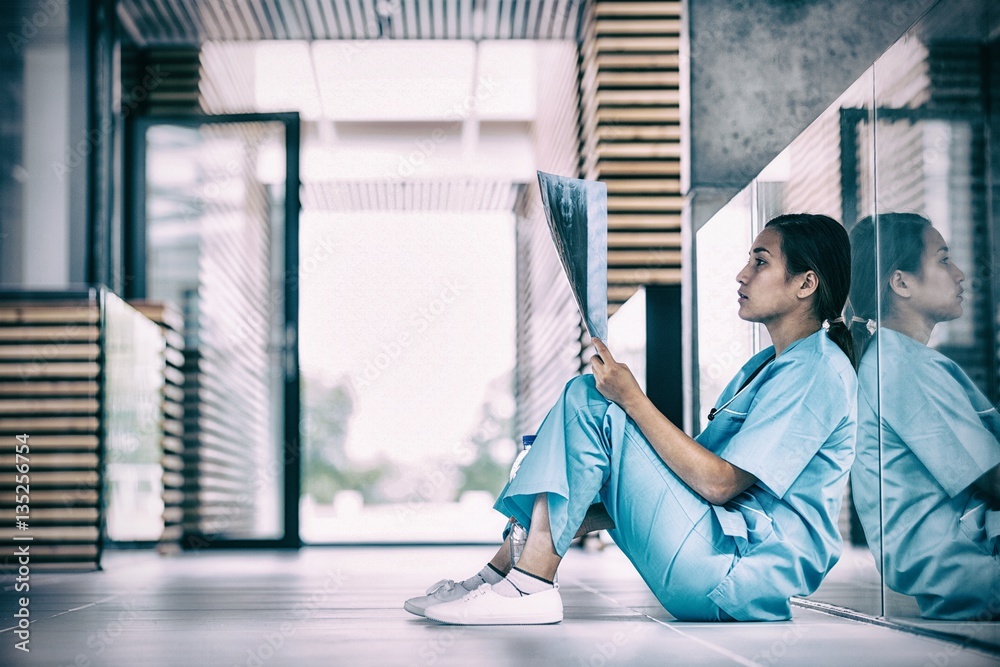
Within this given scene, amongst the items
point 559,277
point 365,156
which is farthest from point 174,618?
point 365,156

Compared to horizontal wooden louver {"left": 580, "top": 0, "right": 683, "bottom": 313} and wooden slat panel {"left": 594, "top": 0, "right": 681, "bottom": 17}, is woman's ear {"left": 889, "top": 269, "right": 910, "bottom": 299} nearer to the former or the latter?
horizontal wooden louver {"left": 580, "top": 0, "right": 683, "bottom": 313}

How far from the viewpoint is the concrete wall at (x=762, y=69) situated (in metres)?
4.53

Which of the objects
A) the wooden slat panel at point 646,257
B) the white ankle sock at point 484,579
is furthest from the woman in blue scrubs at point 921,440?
the wooden slat panel at point 646,257

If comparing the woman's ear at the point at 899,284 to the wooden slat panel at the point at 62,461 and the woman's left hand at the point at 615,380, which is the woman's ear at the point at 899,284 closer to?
the woman's left hand at the point at 615,380

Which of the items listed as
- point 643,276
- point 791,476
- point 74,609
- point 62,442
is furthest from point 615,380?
point 643,276

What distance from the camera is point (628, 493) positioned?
243cm

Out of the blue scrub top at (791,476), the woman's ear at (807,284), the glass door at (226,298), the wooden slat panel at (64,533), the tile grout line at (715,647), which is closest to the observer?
the tile grout line at (715,647)

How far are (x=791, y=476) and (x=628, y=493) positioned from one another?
1.15 feet

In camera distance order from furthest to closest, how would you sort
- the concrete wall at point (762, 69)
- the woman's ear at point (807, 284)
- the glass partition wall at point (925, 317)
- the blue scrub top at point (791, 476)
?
the concrete wall at point (762, 69), the woman's ear at point (807, 284), the blue scrub top at point (791, 476), the glass partition wall at point (925, 317)

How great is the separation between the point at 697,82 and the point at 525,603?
301cm

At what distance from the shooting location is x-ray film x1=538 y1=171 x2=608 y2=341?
2396 mm

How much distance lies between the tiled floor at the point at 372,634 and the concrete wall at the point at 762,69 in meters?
1.87

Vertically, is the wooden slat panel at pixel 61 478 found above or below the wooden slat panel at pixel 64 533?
above

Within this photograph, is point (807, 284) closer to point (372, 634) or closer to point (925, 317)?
point (925, 317)
